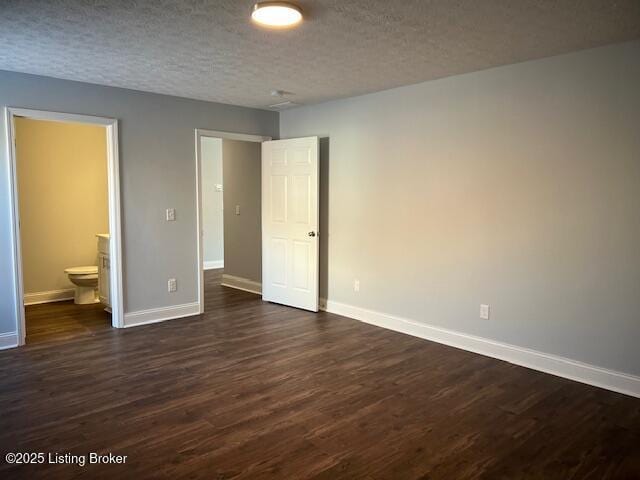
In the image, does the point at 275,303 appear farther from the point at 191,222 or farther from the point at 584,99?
the point at 584,99

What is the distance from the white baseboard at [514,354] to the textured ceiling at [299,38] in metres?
2.27

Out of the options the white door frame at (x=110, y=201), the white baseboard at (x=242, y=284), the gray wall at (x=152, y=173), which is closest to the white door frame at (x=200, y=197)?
the gray wall at (x=152, y=173)

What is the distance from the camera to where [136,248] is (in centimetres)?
488

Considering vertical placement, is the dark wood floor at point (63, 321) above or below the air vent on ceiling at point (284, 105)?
below

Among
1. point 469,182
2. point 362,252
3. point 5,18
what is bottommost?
point 362,252

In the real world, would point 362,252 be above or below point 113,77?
below

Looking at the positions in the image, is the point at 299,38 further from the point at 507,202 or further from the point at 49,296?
the point at 49,296

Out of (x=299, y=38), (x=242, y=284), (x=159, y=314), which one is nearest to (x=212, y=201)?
(x=242, y=284)

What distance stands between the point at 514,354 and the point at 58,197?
5408mm

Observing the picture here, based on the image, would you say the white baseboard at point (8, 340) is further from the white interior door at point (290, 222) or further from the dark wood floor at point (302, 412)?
the white interior door at point (290, 222)

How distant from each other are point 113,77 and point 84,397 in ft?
8.86

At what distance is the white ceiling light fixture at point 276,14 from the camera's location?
2500 mm

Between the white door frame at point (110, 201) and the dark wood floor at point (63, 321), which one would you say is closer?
the white door frame at point (110, 201)

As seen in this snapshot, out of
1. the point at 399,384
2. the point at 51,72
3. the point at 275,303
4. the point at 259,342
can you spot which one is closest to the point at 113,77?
the point at 51,72
